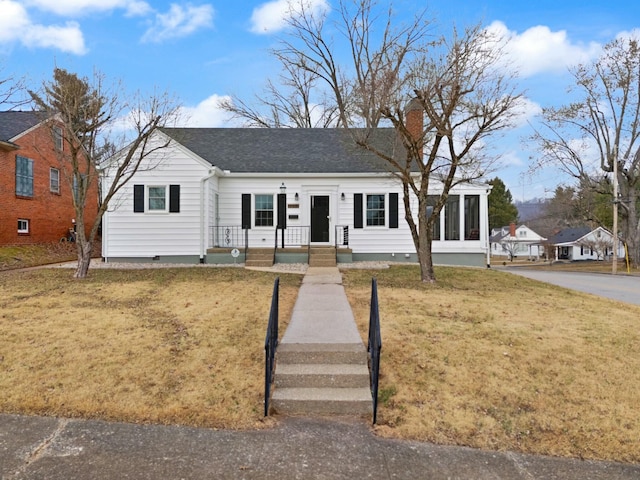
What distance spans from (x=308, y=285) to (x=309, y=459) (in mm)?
5925

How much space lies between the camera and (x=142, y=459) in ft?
10.2

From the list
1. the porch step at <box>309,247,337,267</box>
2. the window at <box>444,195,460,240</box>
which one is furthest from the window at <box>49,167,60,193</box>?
the window at <box>444,195,460,240</box>

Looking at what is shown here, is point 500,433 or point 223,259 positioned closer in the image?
point 500,433

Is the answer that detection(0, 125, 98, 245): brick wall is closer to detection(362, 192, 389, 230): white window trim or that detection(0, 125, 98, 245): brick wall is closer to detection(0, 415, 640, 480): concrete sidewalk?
detection(362, 192, 389, 230): white window trim

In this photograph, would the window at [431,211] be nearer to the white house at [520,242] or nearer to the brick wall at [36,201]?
the brick wall at [36,201]

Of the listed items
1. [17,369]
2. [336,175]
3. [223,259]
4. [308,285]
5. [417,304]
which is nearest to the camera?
[17,369]

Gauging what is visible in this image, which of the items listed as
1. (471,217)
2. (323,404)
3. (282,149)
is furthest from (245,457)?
(282,149)

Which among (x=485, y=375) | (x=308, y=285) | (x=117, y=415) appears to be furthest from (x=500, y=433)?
(x=308, y=285)

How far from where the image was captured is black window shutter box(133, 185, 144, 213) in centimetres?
1364

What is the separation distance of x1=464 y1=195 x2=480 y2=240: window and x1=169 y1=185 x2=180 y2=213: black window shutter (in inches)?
389

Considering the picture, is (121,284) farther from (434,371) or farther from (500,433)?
(500,433)

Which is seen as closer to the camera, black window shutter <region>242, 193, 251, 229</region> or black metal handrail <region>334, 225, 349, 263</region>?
black metal handrail <region>334, 225, 349, 263</region>

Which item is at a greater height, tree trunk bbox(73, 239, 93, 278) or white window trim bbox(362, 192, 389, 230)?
white window trim bbox(362, 192, 389, 230)

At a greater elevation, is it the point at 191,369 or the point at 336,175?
the point at 336,175
